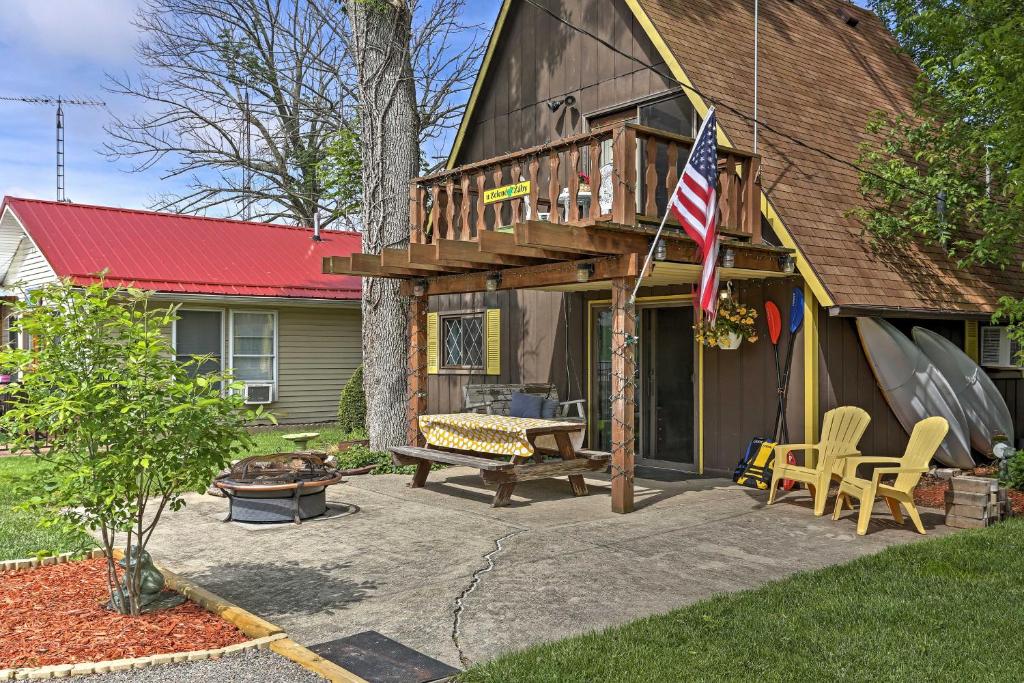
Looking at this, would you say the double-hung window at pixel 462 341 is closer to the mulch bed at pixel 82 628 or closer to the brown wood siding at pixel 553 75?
the brown wood siding at pixel 553 75

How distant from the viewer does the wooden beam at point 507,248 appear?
755 cm

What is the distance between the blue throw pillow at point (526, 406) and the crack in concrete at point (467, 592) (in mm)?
2749

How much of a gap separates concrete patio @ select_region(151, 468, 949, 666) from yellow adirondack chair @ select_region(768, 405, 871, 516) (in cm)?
31

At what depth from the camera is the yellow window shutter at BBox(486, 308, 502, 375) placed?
12633 mm

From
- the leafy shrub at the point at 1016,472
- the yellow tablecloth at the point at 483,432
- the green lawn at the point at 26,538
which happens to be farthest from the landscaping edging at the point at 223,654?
the leafy shrub at the point at 1016,472

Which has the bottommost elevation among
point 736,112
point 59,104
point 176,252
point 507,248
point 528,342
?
point 528,342

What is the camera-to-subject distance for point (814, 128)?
10672 millimetres

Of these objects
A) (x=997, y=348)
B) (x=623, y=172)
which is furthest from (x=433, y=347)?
(x=997, y=348)

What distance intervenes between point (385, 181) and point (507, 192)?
303 centimetres

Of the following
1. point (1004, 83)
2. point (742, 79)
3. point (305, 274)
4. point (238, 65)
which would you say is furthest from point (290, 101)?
point (1004, 83)

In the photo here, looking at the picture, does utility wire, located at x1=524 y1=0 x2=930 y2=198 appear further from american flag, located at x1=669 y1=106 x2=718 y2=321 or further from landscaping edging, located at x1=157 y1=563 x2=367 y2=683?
landscaping edging, located at x1=157 y1=563 x2=367 y2=683

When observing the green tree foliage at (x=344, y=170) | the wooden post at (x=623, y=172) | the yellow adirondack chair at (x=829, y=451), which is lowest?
the yellow adirondack chair at (x=829, y=451)

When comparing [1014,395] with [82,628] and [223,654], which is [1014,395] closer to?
[223,654]

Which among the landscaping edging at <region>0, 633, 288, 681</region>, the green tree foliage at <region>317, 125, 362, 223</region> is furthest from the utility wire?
the green tree foliage at <region>317, 125, 362, 223</region>
